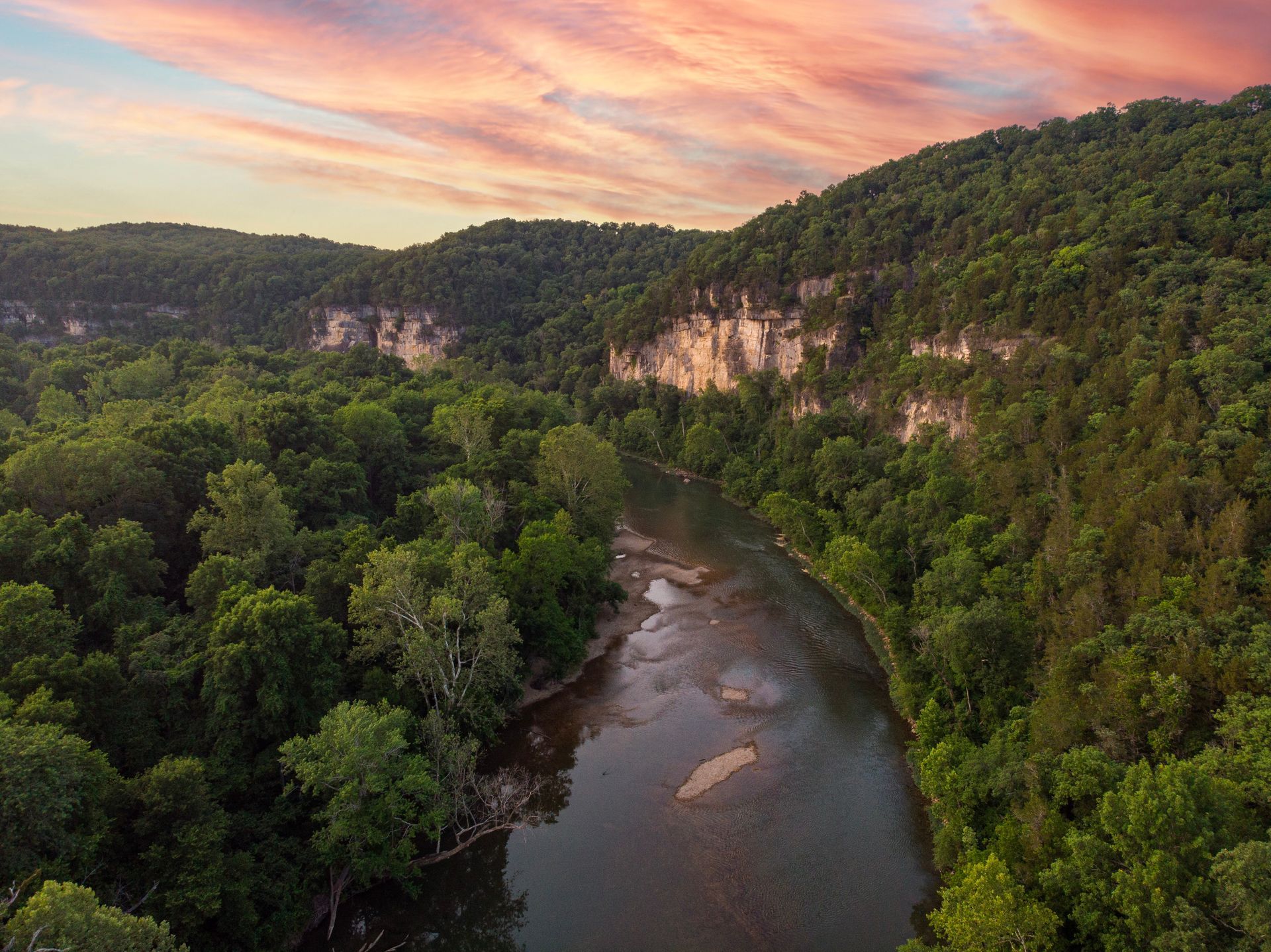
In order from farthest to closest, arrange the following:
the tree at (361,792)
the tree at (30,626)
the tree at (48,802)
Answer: the tree at (361,792), the tree at (30,626), the tree at (48,802)

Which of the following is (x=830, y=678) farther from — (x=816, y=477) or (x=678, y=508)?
(x=678, y=508)

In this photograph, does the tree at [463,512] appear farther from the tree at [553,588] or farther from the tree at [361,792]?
the tree at [361,792]

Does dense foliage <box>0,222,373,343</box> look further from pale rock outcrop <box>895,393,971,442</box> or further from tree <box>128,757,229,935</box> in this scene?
tree <box>128,757,229,935</box>

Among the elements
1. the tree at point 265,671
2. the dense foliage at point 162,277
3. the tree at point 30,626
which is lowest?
the tree at point 265,671

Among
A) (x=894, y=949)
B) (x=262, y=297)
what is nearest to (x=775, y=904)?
(x=894, y=949)

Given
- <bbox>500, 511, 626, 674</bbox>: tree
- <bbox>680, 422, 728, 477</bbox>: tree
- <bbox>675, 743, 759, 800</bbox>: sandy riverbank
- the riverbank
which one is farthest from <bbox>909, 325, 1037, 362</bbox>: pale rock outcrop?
<bbox>675, 743, 759, 800</bbox>: sandy riverbank

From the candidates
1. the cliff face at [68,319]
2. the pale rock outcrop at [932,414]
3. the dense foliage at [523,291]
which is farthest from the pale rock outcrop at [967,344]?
the cliff face at [68,319]

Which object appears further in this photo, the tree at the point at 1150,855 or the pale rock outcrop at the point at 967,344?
the pale rock outcrop at the point at 967,344
